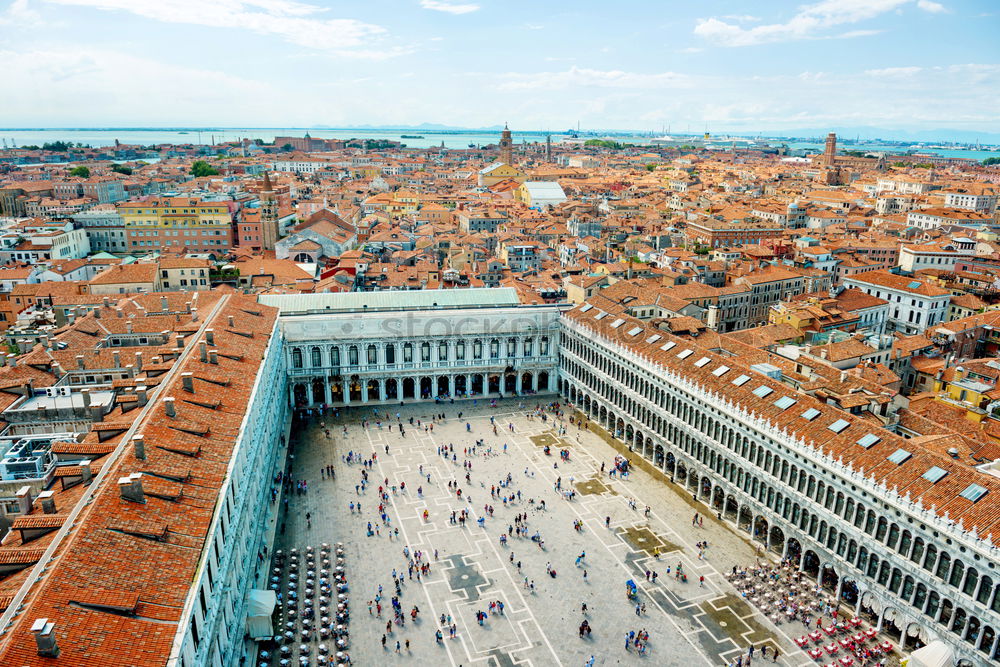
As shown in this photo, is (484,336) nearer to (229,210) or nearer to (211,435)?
(211,435)

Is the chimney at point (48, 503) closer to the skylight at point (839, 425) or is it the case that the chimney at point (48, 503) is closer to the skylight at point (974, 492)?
the skylight at point (839, 425)

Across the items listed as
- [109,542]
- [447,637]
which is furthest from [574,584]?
[109,542]

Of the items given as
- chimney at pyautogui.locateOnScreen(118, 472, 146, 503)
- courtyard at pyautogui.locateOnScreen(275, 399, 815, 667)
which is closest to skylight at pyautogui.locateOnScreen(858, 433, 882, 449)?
courtyard at pyautogui.locateOnScreen(275, 399, 815, 667)

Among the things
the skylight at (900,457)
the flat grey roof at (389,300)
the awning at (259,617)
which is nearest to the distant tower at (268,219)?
the flat grey roof at (389,300)

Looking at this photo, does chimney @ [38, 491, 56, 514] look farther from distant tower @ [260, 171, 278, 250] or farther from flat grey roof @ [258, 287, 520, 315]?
distant tower @ [260, 171, 278, 250]

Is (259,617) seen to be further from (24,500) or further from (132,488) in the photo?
(24,500)
